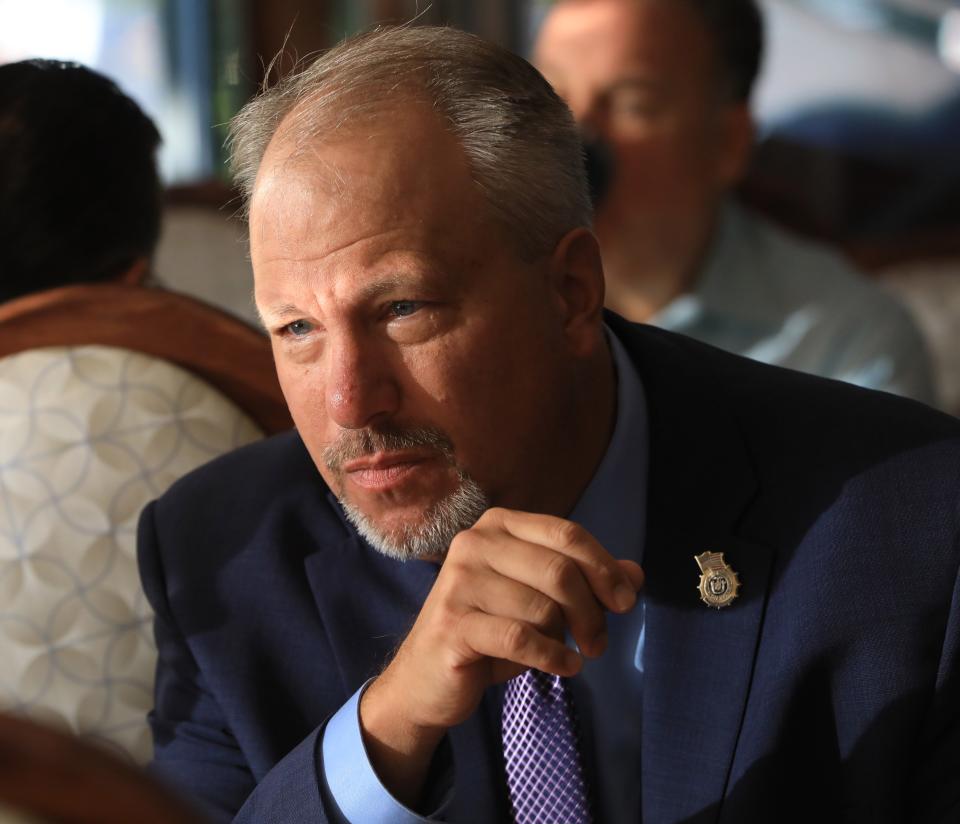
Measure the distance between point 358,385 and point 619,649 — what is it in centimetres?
36

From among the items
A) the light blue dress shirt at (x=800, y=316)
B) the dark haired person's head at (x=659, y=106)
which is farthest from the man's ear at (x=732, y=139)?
the light blue dress shirt at (x=800, y=316)

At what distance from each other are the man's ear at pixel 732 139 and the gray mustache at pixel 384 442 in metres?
1.94

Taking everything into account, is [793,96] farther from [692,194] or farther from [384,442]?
[384,442]

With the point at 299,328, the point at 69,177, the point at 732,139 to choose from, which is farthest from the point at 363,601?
the point at 732,139

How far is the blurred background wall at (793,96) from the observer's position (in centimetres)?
385

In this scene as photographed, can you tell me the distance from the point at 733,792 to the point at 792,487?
27 centimetres

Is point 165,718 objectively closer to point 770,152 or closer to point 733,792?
point 733,792

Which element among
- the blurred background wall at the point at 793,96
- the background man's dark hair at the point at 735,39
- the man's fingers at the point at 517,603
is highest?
the man's fingers at the point at 517,603

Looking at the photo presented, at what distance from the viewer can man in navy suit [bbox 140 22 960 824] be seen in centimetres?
113

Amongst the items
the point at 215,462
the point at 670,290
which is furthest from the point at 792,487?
the point at 670,290

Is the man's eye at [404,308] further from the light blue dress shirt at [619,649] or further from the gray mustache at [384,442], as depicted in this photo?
the light blue dress shirt at [619,649]

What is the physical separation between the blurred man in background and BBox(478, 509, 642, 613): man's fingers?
194cm

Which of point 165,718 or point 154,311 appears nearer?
point 165,718

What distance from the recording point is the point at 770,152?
445 cm
